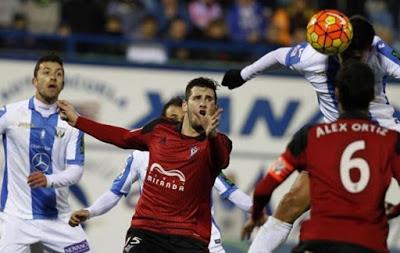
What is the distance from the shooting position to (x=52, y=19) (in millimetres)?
18125

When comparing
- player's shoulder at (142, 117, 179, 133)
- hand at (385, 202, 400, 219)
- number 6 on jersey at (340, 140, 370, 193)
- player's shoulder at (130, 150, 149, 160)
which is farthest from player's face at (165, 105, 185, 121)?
number 6 on jersey at (340, 140, 370, 193)

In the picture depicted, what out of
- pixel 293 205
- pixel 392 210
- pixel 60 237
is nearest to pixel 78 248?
pixel 60 237

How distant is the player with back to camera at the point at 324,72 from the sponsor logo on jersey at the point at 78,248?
2104 millimetres

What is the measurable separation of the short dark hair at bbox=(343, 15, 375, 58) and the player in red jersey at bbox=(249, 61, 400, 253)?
1.73 m

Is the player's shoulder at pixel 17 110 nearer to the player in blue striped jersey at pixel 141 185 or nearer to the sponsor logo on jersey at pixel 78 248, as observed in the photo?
the player in blue striped jersey at pixel 141 185

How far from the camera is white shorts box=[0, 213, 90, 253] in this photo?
11.4 m

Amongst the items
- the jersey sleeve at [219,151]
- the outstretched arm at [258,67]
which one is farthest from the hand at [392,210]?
the outstretched arm at [258,67]

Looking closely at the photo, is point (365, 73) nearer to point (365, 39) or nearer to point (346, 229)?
point (346, 229)

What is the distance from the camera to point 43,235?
11.4 meters

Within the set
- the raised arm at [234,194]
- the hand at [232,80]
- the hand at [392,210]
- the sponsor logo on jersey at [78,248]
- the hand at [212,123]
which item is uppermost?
the hand at [232,80]

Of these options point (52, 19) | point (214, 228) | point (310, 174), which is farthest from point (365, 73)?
point (52, 19)

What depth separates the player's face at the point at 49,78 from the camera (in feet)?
37.5

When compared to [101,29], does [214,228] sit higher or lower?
lower

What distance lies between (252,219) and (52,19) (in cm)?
1034
